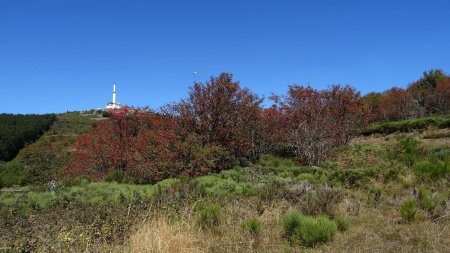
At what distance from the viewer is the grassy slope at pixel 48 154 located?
23.2 m

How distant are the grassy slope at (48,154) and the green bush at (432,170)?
12572mm

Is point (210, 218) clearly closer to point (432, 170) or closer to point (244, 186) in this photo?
point (244, 186)

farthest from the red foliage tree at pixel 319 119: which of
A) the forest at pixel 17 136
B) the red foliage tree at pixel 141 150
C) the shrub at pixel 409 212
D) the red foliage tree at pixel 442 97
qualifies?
the forest at pixel 17 136

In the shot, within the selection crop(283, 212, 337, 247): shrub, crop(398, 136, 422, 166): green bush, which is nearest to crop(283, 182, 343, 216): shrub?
crop(283, 212, 337, 247): shrub

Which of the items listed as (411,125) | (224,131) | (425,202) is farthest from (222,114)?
(411,125)

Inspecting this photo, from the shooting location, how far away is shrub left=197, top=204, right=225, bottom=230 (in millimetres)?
5238

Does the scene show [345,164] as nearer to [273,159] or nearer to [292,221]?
[273,159]

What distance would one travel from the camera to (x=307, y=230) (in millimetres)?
4738

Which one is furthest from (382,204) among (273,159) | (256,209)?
(273,159)

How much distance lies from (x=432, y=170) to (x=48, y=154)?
30473 mm

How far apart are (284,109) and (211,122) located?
3.55m

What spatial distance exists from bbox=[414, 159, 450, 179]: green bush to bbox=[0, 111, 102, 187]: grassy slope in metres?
12.6

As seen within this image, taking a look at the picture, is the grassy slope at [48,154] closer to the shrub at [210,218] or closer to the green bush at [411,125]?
the shrub at [210,218]

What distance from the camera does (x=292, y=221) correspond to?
197 inches
